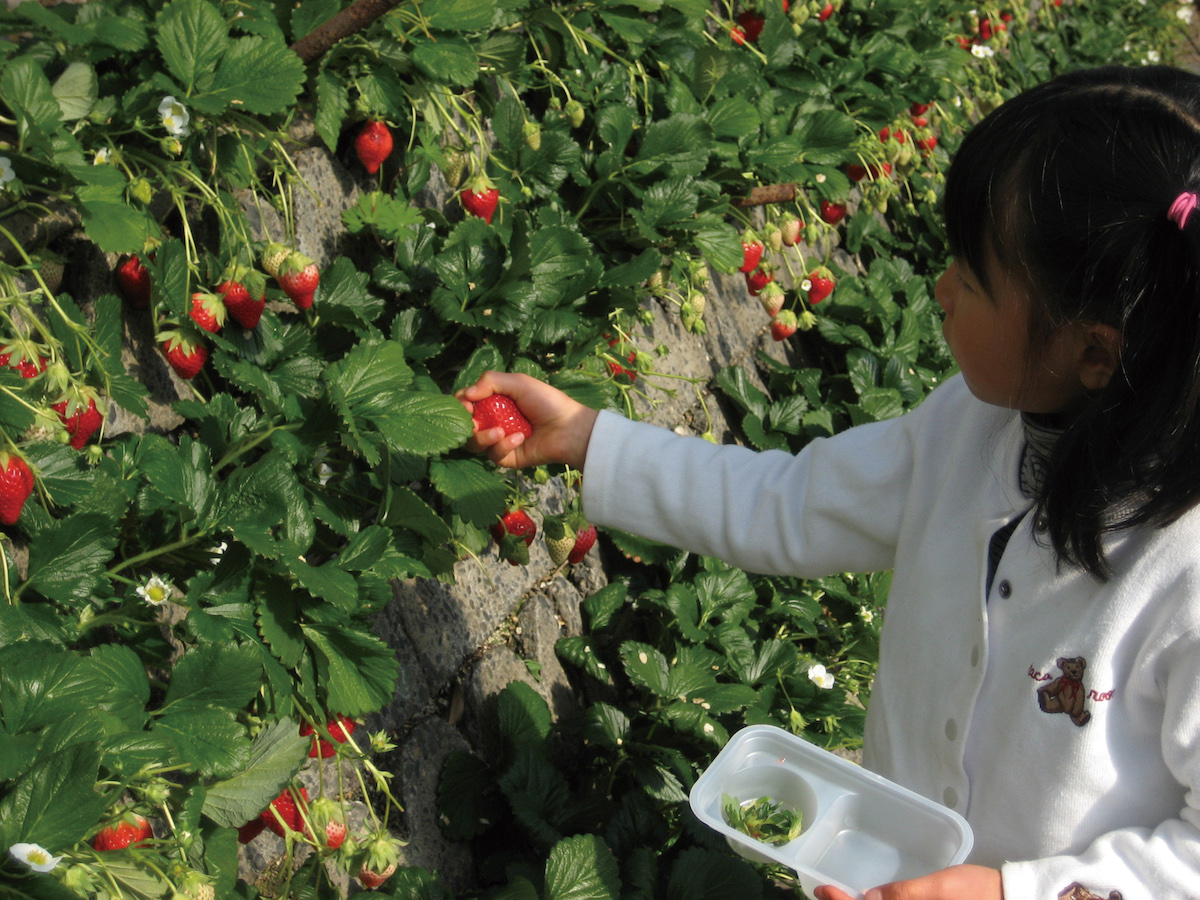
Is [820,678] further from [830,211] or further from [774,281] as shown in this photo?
[830,211]

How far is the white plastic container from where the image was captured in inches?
44.6

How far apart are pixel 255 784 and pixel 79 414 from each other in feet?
1.39

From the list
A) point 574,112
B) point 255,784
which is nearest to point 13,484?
point 255,784

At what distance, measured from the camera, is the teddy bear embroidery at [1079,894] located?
3.45 feet

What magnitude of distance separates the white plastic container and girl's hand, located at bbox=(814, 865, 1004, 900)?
0.03 metres

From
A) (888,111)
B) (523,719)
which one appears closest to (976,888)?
(523,719)

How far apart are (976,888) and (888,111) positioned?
2.23m

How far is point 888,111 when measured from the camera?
2814 mm

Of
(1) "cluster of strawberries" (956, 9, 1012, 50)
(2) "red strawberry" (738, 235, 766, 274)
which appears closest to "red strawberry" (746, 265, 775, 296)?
(2) "red strawberry" (738, 235, 766, 274)

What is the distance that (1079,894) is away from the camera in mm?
1060

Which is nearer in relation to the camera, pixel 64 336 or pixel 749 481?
pixel 64 336

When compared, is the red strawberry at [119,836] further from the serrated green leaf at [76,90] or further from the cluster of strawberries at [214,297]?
the serrated green leaf at [76,90]

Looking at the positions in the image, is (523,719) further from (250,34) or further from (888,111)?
(888,111)

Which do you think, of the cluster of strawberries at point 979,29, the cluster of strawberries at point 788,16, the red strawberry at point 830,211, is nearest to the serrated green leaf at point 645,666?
the red strawberry at point 830,211
